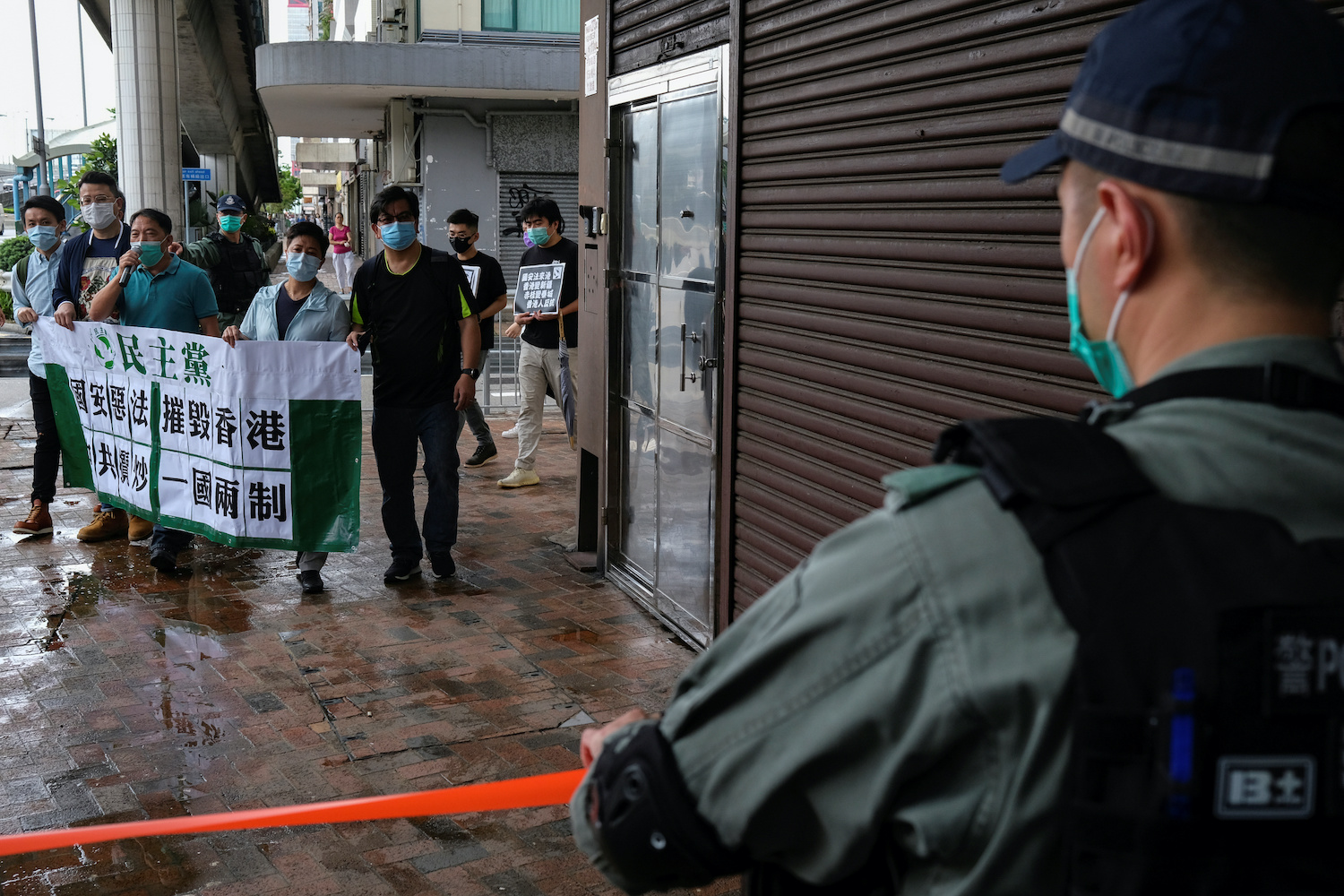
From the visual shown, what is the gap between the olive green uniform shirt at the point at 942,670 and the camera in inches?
41.3

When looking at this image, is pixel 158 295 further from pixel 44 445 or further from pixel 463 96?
pixel 463 96

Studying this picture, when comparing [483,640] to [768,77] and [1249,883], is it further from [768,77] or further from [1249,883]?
[1249,883]

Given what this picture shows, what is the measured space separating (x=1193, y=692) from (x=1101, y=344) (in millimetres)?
432

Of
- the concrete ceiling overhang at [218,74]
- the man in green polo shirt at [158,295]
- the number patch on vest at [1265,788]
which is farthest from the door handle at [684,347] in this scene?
the concrete ceiling overhang at [218,74]

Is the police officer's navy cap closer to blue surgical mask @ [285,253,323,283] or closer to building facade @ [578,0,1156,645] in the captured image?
building facade @ [578,0,1156,645]

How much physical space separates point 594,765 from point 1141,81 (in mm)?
875

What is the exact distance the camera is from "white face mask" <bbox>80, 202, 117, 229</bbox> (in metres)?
7.60

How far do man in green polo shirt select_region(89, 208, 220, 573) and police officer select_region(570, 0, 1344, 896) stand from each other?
6770mm

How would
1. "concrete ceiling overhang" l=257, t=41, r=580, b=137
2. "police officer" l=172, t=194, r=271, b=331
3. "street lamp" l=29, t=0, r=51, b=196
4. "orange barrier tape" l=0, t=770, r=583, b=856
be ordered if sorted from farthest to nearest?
"street lamp" l=29, t=0, r=51, b=196, "concrete ceiling overhang" l=257, t=41, r=580, b=137, "police officer" l=172, t=194, r=271, b=331, "orange barrier tape" l=0, t=770, r=583, b=856

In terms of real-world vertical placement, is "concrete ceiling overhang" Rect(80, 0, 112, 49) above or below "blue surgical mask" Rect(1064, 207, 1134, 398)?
above

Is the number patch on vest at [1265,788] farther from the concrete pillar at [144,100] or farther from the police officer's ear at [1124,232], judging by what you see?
the concrete pillar at [144,100]

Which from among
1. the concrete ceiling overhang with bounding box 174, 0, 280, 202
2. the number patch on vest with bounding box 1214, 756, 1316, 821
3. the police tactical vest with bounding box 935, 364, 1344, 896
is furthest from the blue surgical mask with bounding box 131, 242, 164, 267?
the concrete ceiling overhang with bounding box 174, 0, 280, 202

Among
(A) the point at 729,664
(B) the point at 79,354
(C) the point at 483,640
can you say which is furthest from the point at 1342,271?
(B) the point at 79,354

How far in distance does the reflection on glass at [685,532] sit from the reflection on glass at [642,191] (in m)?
1.00
